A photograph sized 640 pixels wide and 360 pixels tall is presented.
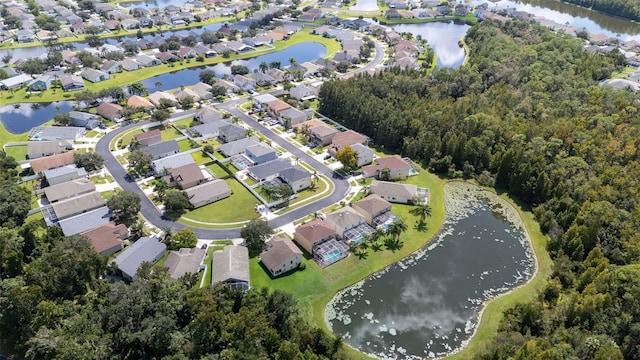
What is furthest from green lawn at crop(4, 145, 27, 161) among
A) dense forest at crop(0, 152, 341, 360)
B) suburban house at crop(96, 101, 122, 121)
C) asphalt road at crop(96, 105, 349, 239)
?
dense forest at crop(0, 152, 341, 360)

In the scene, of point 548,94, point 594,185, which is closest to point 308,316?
point 594,185

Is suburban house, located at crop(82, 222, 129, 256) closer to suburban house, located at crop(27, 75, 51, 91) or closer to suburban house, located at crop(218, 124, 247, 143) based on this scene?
suburban house, located at crop(218, 124, 247, 143)

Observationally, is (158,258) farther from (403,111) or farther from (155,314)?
(403,111)

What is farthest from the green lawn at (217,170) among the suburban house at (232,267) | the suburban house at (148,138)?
the suburban house at (232,267)

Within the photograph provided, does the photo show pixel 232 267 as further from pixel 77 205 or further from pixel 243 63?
pixel 243 63

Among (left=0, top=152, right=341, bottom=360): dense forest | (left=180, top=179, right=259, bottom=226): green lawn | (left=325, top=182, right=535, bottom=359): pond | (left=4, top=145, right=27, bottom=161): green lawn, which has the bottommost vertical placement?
(left=325, top=182, right=535, bottom=359): pond
